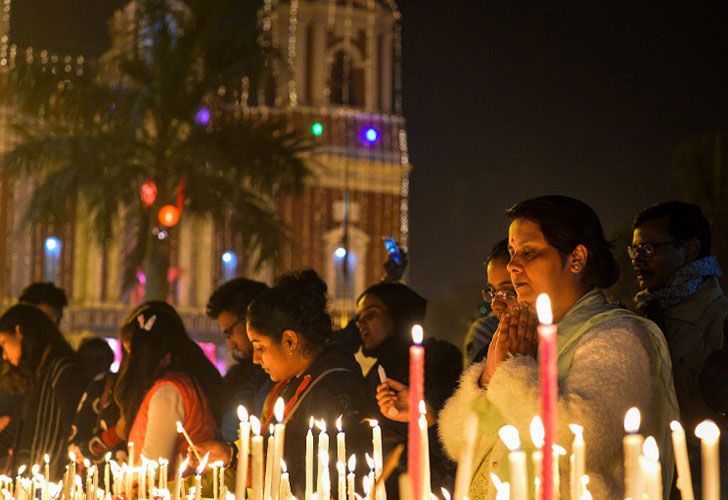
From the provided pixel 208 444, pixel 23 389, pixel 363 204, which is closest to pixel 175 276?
pixel 363 204

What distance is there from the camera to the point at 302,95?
1130 inches

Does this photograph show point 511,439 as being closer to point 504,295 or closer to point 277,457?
point 277,457

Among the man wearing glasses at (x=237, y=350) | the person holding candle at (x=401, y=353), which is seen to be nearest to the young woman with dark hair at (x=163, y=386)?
the man wearing glasses at (x=237, y=350)

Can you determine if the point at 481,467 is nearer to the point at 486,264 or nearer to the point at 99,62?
the point at 486,264

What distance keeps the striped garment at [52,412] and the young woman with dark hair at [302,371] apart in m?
1.80

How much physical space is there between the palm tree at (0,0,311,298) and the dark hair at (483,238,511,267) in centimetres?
873

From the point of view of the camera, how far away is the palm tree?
12617mm

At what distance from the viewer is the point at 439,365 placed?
445 cm

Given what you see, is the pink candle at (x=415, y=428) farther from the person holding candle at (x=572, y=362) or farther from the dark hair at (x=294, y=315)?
the dark hair at (x=294, y=315)

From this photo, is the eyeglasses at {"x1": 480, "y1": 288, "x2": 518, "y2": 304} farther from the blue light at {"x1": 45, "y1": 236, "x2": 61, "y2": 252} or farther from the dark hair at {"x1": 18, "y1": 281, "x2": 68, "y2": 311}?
the blue light at {"x1": 45, "y1": 236, "x2": 61, "y2": 252}

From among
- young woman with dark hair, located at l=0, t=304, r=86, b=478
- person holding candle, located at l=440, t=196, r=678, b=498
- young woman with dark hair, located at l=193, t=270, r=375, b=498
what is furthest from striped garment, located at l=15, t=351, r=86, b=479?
person holding candle, located at l=440, t=196, r=678, b=498

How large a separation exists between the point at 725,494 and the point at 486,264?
112cm

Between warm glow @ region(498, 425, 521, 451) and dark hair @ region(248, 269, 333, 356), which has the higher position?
dark hair @ region(248, 269, 333, 356)

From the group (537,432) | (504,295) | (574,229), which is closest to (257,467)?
(537,432)
